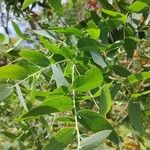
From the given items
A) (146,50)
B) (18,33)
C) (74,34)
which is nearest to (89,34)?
(74,34)

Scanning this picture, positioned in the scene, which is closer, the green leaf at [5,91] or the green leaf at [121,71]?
the green leaf at [5,91]

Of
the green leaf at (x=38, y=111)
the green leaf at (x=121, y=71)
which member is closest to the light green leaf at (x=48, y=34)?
the green leaf at (x=121, y=71)

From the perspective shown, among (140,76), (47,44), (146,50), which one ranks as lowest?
(146,50)

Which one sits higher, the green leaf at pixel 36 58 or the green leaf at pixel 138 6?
the green leaf at pixel 36 58

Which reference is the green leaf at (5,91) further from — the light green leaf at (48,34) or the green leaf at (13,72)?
the light green leaf at (48,34)

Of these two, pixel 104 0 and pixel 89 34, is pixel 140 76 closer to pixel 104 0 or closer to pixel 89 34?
pixel 89 34
